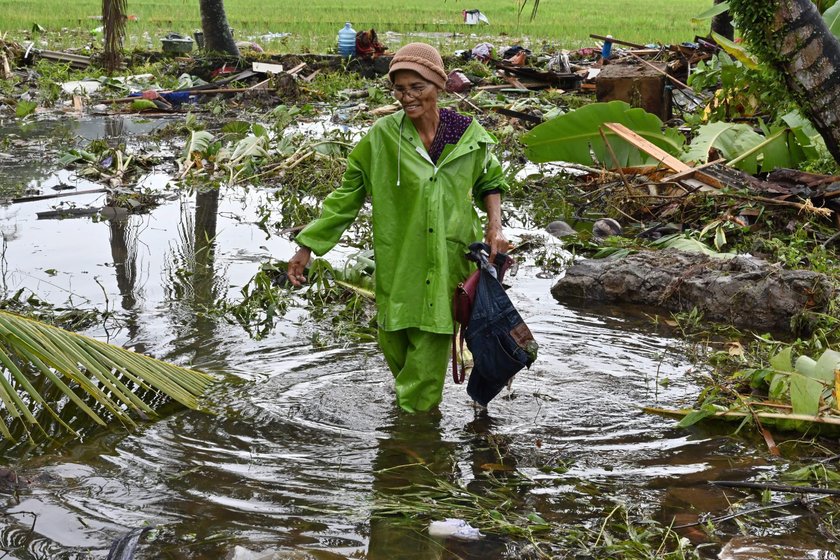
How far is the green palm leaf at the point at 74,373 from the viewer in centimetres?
310

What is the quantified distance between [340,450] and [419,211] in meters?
0.97

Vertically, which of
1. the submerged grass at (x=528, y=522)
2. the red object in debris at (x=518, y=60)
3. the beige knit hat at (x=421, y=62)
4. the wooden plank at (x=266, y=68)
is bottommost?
the submerged grass at (x=528, y=522)

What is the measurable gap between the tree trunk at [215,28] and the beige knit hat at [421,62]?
11.8 m

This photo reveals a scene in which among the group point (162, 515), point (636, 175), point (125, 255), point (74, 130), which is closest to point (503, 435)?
point (162, 515)

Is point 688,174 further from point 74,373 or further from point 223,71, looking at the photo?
point 223,71

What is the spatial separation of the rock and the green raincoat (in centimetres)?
200

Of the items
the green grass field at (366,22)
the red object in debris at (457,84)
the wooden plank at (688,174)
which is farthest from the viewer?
the green grass field at (366,22)

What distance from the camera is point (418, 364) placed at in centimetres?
383

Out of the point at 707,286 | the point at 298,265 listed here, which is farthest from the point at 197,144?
the point at 298,265

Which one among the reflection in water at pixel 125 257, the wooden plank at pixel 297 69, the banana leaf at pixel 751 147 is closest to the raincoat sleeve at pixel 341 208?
the reflection in water at pixel 125 257

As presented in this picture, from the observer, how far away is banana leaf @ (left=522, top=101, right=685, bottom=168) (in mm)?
7328

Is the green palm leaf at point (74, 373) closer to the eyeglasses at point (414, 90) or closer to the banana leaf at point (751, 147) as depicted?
the eyeglasses at point (414, 90)

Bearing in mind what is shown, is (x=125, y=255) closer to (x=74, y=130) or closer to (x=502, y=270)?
(x=502, y=270)

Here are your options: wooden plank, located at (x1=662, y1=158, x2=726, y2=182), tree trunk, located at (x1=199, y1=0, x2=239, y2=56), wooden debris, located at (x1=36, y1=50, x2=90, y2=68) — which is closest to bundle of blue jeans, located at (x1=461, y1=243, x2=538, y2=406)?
wooden plank, located at (x1=662, y1=158, x2=726, y2=182)
